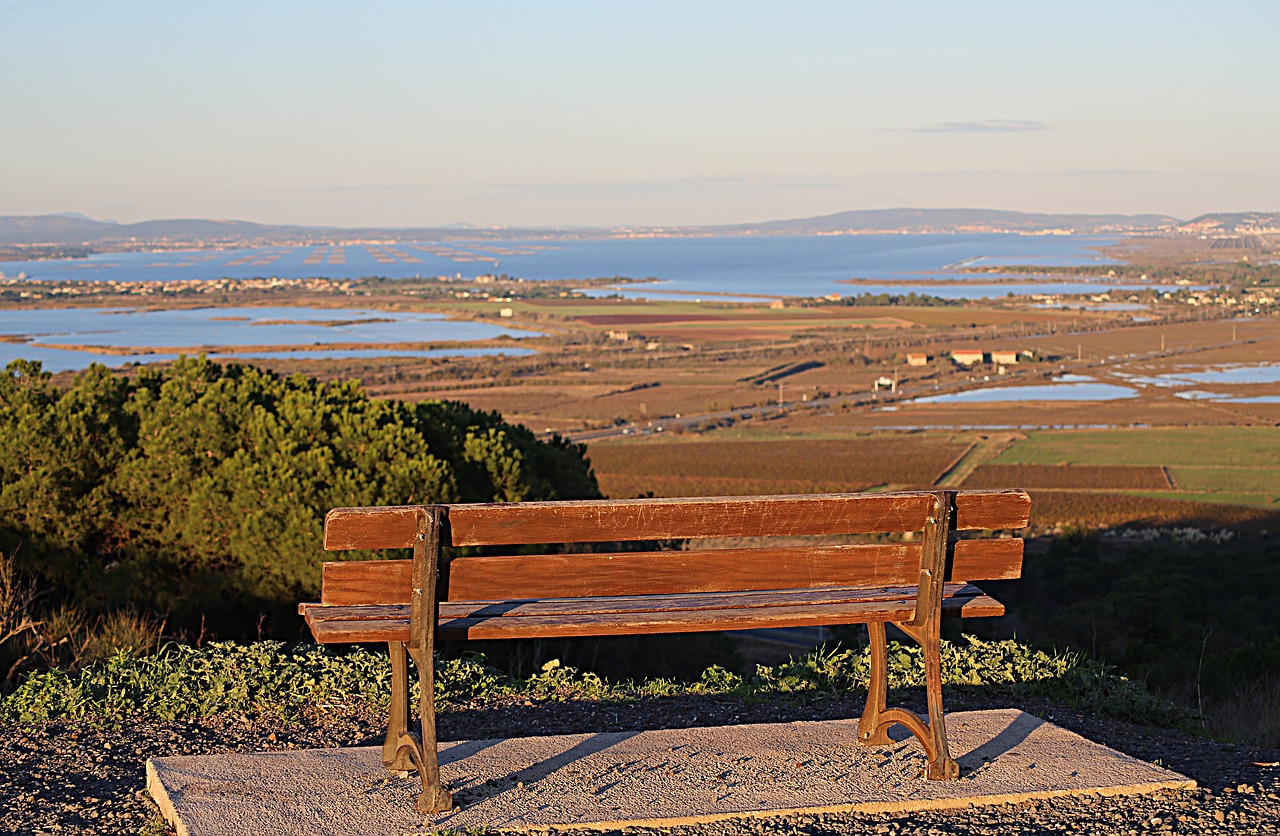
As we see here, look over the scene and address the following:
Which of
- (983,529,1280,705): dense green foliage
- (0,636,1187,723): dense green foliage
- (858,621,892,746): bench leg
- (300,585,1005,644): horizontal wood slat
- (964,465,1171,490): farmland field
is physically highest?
(300,585,1005,644): horizontal wood slat

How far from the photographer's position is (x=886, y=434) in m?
57.2

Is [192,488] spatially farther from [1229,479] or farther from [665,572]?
[1229,479]

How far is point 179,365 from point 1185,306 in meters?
121

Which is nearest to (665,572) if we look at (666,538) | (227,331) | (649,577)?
(649,577)

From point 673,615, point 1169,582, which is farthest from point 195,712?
Answer: point 1169,582

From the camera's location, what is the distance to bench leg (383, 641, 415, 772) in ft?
13.4

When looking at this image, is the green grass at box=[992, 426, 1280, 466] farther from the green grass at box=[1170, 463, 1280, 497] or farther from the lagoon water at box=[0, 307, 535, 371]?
the lagoon water at box=[0, 307, 535, 371]

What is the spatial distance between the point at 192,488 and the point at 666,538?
7.41 m

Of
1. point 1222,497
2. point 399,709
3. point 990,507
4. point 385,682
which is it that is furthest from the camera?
point 1222,497

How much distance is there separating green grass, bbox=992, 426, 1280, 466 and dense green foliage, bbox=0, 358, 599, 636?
136ft

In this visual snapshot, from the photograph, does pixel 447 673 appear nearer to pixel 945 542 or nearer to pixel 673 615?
pixel 673 615

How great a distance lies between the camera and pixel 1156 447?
172ft

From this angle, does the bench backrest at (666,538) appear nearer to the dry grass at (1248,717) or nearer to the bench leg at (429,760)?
the bench leg at (429,760)

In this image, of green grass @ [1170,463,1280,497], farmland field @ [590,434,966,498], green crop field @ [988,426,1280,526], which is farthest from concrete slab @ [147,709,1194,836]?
green grass @ [1170,463,1280,497]
